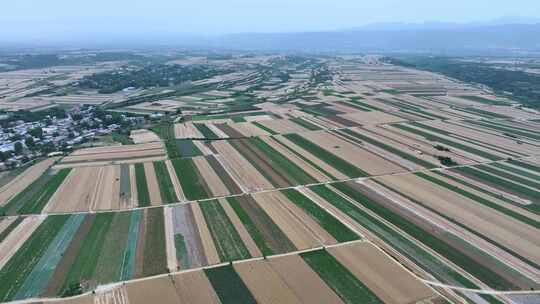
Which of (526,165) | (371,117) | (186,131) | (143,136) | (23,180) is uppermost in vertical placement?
(371,117)

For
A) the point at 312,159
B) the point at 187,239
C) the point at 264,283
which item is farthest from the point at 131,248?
the point at 312,159

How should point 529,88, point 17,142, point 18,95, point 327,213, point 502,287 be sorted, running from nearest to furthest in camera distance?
point 502,287 → point 327,213 → point 17,142 → point 18,95 → point 529,88

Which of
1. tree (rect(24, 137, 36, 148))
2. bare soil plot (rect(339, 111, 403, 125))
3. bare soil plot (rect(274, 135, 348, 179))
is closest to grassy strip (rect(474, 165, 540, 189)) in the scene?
bare soil plot (rect(274, 135, 348, 179))

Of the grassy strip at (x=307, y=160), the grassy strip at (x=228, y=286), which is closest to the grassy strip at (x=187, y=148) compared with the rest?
the grassy strip at (x=307, y=160)

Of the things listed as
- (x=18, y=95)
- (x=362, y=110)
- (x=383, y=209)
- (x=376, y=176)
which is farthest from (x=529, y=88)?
(x=18, y=95)

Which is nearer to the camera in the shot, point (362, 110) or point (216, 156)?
point (216, 156)

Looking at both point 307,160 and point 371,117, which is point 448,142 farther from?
point 307,160

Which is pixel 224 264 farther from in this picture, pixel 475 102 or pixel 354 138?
pixel 475 102
